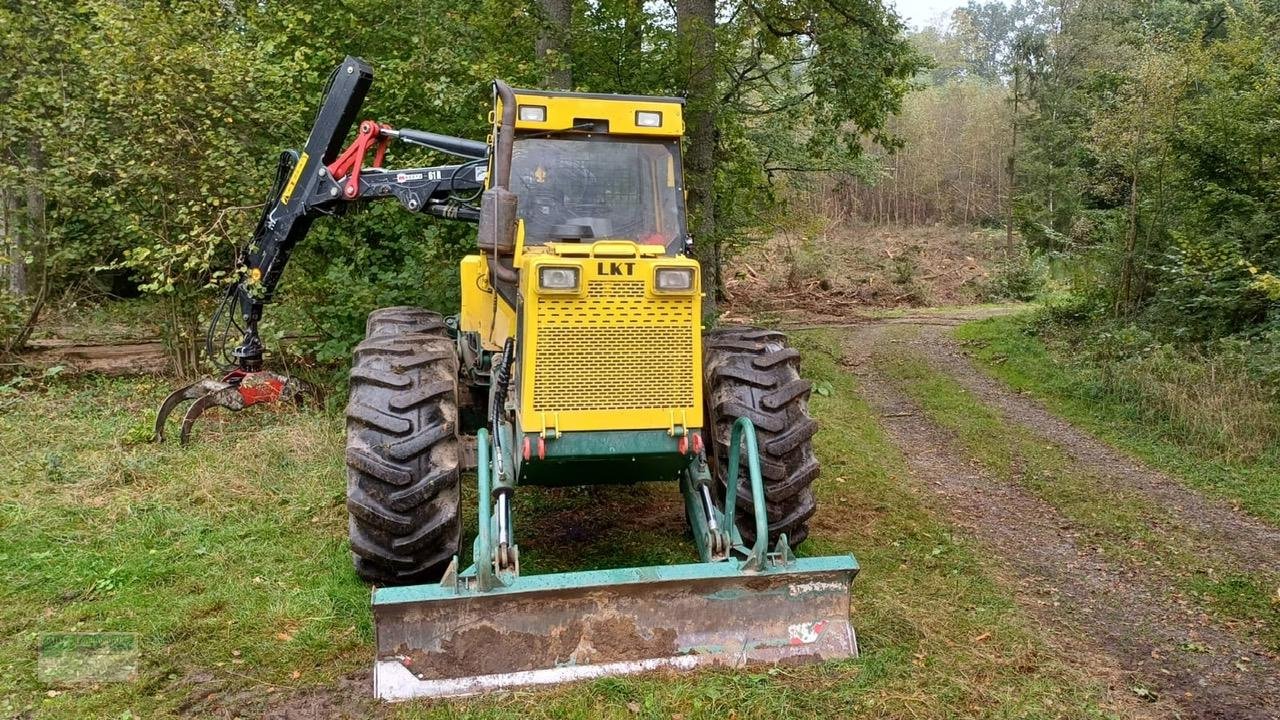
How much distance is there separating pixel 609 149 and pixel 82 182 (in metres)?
6.96

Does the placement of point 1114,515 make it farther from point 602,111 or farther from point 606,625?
point 602,111

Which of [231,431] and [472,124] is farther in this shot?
[472,124]

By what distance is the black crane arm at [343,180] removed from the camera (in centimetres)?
697

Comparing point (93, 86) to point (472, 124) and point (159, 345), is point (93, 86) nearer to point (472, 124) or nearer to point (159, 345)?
point (159, 345)

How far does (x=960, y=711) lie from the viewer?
13.5ft

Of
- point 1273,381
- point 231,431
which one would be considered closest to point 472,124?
point 231,431

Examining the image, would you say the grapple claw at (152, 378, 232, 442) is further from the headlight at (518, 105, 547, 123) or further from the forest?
the headlight at (518, 105, 547, 123)

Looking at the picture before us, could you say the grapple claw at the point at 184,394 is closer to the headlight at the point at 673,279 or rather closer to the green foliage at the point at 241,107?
the green foliage at the point at 241,107

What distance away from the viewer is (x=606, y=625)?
4266 mm

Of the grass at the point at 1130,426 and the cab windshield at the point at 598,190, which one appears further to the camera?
the grass at the point at 1130,426

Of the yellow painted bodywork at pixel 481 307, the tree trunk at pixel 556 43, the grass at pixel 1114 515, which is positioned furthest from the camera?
the tree trunk at pixel 556 43

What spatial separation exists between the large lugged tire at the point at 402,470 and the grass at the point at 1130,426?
5.99 metres

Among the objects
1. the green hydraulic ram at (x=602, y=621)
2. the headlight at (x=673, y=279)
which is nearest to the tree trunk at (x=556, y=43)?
the headlight at (x=673, y=279)

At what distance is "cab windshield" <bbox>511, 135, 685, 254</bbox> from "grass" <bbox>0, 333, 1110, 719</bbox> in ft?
6.48
